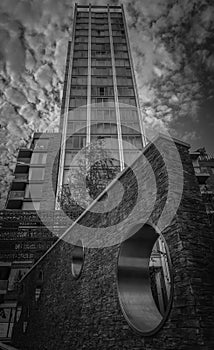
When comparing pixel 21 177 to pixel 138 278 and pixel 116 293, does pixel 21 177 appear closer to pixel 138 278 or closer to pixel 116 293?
pixel 116 293

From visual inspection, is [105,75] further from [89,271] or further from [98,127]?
[89,271]

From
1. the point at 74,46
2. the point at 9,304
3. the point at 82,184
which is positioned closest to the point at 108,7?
the point at 74,46

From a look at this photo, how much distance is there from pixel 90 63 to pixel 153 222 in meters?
26.5

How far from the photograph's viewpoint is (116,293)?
4.20m

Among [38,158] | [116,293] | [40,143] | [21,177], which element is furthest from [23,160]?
[116,293]

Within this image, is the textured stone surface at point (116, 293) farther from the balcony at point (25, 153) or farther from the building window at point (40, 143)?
the building window at point (40, 143)

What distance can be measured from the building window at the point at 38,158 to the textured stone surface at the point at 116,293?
20.2 meters

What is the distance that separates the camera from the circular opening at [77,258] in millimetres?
6086

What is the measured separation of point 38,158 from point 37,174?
2199mm

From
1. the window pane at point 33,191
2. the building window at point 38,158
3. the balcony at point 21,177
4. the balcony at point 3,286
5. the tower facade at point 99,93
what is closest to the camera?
the balcony at point 3,286

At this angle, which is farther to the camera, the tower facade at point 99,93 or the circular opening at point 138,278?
the tower facade at point 99,93

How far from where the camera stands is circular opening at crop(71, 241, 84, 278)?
240 inches

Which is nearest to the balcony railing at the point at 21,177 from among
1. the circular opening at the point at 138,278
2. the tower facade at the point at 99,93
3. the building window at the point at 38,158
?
the building window at the point at 38,158

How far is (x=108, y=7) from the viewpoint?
32.1m
